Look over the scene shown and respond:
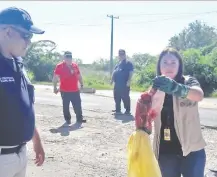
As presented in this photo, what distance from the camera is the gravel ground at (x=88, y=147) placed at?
5.79 m

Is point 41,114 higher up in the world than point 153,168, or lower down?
lower down

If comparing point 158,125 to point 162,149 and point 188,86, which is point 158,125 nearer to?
point 162,149

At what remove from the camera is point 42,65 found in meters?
38.0

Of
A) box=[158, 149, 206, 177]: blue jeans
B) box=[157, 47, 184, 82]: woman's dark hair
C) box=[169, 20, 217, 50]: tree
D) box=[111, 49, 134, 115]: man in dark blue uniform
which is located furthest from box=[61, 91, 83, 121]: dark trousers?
box=[169, 20, 217, 50]: tree

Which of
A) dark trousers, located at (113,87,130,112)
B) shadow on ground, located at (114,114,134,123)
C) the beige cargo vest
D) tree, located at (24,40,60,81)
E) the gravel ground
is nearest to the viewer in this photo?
the beige cargo vest

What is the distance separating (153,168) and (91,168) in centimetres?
293

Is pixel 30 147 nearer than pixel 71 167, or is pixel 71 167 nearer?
pixel 71 167

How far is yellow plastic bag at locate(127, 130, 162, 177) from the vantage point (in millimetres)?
3043

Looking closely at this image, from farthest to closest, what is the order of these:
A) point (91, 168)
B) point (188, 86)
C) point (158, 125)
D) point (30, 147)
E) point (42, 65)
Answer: point (42, 65) → point (30, 147) → point (91, 168) → point (158, 125) → point (188, 86)

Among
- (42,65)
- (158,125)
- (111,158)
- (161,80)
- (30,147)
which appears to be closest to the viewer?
(161,80)

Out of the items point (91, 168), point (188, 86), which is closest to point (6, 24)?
point (188, 86)

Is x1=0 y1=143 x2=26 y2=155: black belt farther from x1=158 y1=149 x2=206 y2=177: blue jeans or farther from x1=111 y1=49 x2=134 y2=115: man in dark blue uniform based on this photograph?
x1=111 y1=49 x2=134 y2=115: man in dark blue uniform

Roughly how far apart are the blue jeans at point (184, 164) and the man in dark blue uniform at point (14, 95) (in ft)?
3.97

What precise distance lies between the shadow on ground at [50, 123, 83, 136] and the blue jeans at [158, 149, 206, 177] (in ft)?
16.2
